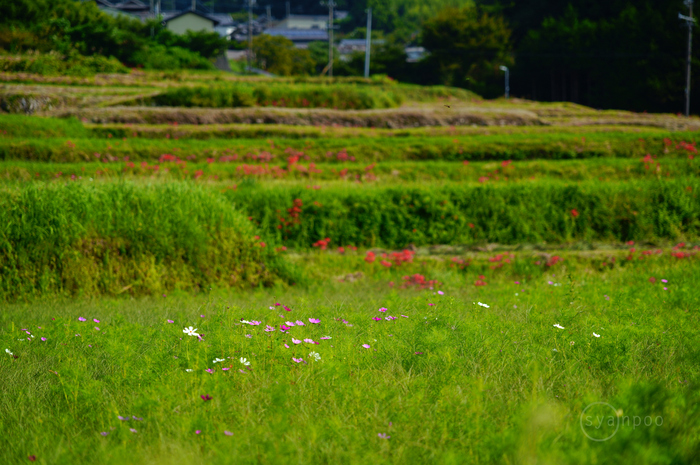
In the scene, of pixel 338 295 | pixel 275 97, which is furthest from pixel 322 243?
pixel 275 97

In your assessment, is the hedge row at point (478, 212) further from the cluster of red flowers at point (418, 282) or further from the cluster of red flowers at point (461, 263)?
the cluster of red flowers at point (418, 282)

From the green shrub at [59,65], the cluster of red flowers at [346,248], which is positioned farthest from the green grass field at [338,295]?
the green shrub at [59,65]

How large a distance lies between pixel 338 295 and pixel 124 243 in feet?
10.9

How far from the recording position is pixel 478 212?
477 inches

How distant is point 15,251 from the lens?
7.75m

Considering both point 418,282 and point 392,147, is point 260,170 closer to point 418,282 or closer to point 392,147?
point 392,147

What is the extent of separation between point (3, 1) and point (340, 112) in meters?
12.4

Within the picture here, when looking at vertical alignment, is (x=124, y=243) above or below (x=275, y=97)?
below

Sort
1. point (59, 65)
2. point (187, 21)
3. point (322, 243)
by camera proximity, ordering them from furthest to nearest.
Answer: point (187, 21) → point (59, 65) → point (322, 243)

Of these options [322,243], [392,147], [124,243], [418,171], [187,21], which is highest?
[187,21]

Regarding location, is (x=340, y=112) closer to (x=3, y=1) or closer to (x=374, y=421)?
(x=3, y=1)

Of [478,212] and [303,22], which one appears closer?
[478,212]

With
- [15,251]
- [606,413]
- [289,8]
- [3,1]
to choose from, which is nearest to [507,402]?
[606,413]

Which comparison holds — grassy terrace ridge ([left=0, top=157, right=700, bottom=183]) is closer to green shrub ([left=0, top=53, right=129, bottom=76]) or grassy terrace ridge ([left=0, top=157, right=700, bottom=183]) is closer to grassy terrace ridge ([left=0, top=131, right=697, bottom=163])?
grassy terrace ridge ([left=0, top=131, right=697, bottom=163])
